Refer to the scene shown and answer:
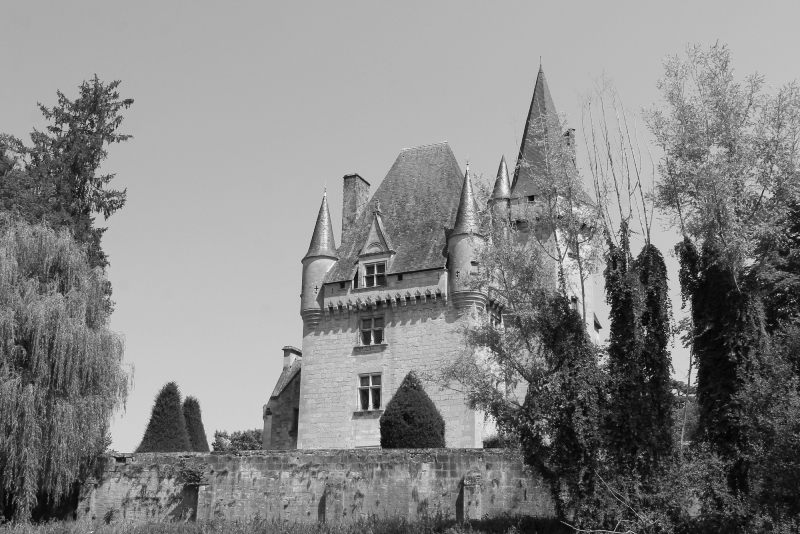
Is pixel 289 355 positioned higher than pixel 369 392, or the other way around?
pixel 289 355

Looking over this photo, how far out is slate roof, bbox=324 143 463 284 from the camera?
34.3m

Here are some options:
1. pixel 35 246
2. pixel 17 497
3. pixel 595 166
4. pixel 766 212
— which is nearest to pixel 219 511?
pixel 17 497

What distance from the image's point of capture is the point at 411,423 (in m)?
29.4

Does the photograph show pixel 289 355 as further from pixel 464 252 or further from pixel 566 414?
pixel 566 414

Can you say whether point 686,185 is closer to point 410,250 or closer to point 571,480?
point 571,480

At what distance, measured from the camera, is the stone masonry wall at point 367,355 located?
32.6 m

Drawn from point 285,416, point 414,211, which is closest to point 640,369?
point 414,211

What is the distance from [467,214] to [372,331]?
18.2 ft

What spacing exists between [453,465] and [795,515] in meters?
9.50

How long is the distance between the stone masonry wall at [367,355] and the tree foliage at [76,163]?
858cm

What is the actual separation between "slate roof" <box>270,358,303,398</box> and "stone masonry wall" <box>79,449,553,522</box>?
1063cm

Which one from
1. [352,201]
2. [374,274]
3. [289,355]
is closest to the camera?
[374,274]

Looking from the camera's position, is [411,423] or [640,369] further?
[411,423]

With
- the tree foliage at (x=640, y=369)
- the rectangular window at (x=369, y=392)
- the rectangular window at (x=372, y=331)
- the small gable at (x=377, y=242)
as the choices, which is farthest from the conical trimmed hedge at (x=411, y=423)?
the tree foliage at (x=640, y=369)
